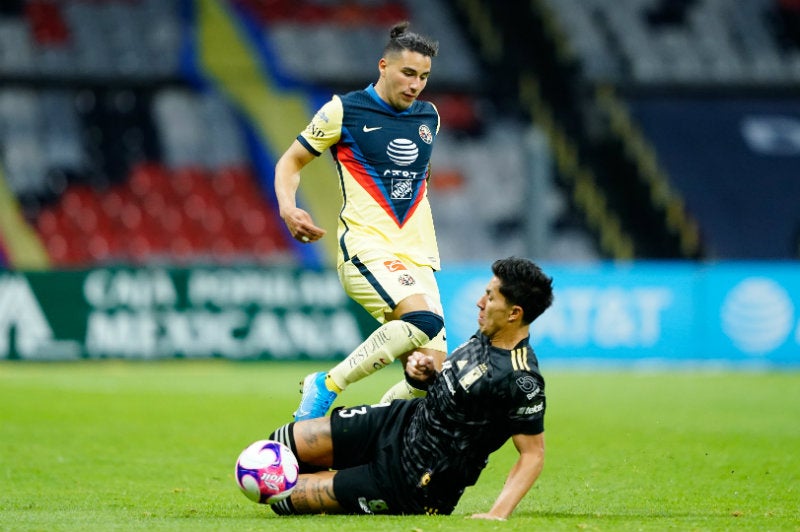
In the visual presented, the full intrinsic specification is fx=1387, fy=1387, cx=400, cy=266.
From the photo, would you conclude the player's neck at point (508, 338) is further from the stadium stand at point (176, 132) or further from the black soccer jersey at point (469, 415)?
the stadium stand at point (176, 132)

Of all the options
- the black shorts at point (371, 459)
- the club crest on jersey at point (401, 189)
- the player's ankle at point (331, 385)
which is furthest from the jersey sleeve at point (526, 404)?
the club crest on jersey at point (401, 189)

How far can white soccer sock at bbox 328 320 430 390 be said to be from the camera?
7086mm

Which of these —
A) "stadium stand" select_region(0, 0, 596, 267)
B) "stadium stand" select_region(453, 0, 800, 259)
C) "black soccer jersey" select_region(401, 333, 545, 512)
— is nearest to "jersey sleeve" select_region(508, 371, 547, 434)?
"black soccer jersey" select_region(401, 333, 545, 512)

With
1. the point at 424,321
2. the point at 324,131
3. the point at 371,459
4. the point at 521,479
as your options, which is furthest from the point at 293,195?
the point at 521,479

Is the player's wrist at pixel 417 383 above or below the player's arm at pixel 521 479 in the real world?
above

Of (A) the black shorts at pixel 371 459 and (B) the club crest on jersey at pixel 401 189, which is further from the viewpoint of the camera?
(B) the club crest on jersey at pixel 401 189

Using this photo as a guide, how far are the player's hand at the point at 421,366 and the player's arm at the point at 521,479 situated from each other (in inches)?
21.8

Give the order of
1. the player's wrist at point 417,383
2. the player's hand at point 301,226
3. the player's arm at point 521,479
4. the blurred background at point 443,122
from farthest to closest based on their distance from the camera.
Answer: the blurred background at point 443,122 → the player's hand at point 301,226 → the player's wrist at point 417,383 → the player's arm at point 521,479

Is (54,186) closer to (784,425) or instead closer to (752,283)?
(752,283)

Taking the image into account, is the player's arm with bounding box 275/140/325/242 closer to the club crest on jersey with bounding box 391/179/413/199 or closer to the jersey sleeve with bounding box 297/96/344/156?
the jersey sleeve with bounding box 297/96/344/156

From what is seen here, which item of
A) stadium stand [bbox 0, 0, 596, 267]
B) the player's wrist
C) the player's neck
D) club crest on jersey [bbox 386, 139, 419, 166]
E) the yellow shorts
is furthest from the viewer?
stadium stand [bbox 0, 0, 596, 267]

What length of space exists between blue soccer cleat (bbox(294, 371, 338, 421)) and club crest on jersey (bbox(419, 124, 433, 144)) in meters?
1.43

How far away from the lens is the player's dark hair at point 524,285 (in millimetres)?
6109

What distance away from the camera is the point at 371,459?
A: 6.57 m
